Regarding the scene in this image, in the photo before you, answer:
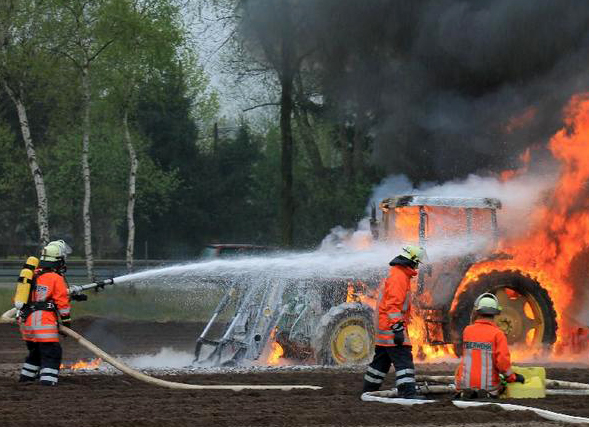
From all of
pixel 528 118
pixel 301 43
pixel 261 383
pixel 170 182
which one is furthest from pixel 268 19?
pixel 170 182

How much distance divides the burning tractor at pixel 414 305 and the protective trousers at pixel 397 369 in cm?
286

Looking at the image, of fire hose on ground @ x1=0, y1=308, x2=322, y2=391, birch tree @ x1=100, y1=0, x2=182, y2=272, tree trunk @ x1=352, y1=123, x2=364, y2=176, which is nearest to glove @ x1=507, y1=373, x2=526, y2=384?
fire hose on ground @ x1=0, y1=308, x2=322, y2=391

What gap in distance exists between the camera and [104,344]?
15656 millimetres

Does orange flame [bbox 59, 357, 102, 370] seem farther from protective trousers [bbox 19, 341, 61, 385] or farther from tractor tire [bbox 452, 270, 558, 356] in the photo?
tractor tire [bbox 452, 270, 558, 356]

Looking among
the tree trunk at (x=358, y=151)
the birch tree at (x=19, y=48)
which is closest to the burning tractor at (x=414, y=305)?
the tree trunk at (x=358, y=151)

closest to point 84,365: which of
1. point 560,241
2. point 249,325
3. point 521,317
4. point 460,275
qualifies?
point 249,325

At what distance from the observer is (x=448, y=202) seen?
15.1 meters

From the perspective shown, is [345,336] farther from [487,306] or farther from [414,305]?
[487,306]

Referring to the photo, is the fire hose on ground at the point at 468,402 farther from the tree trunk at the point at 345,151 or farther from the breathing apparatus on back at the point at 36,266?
the tree trunk at the point at 345,151

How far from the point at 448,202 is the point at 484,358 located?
459 cm

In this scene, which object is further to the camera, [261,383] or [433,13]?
[433,13]

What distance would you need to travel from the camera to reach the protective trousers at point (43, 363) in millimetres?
12391

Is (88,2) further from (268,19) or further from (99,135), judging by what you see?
(99,135)

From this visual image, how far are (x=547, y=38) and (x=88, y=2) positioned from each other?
500 inches
